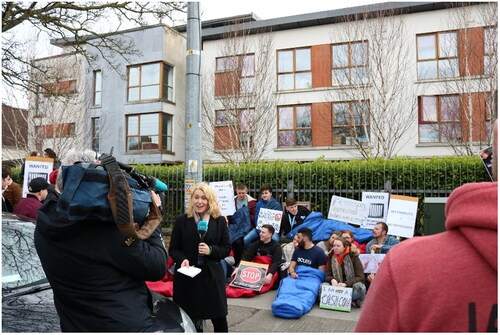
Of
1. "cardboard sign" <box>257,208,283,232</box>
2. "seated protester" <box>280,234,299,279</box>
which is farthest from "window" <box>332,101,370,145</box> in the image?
"seated protester" <box>280,234,299,279</box>

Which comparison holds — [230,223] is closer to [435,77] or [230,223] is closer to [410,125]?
[410,125]

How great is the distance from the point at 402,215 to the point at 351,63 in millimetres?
11729

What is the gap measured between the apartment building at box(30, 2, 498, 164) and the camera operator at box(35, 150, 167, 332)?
52.5 ft

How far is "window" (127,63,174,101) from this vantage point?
24.7 metres

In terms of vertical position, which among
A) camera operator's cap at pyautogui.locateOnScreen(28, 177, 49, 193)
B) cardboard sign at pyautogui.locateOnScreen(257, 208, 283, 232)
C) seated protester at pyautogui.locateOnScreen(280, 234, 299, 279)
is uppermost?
camera operator's cap at pyautogui.locateOnScreen(28, 177, 49, 193)

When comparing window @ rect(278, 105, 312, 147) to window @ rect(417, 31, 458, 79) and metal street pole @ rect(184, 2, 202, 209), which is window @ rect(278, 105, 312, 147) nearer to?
window @ rect(417, 31, 458, 79)

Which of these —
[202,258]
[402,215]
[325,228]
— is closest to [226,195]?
[325,228]

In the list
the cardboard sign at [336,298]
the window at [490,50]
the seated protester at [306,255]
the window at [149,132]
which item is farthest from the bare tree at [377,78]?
the cardboard sign at [336,298]

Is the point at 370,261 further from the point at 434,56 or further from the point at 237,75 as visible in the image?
the point at 434,56

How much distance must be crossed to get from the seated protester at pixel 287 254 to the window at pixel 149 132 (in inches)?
695

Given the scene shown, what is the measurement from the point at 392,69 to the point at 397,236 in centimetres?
1191

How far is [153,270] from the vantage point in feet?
7.70

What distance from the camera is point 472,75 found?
16.4m

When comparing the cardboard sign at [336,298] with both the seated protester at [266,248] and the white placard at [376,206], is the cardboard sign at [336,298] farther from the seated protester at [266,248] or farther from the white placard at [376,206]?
the white placard at [376,206]
